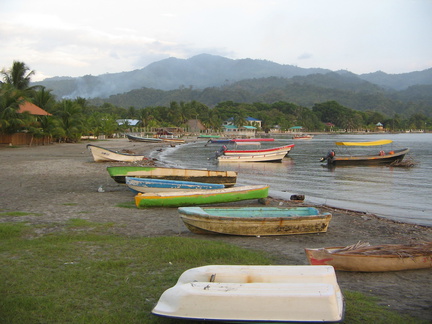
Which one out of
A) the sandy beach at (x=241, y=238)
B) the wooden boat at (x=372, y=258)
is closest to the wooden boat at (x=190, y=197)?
the sandy beach at (x=241, y=238)

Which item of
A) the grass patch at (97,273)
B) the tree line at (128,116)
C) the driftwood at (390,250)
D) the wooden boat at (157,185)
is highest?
the tree line at (128,116)

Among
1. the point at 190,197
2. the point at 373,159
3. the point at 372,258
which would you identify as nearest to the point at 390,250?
the point at 372,258

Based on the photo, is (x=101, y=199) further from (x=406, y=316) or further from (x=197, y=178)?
(x=406, y=316)

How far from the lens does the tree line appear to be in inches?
1615

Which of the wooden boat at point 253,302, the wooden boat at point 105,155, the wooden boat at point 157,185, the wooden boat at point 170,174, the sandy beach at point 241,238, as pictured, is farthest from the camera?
the wooden boat at point 105,155

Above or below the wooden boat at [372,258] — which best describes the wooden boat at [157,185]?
above

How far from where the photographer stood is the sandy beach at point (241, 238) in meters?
6.65

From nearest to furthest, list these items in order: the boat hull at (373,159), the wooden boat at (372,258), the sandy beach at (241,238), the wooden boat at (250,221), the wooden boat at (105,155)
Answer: the sandy beach at (241,238)
the wooden boat at (372,258)
the wooden boat at (250,221)
the wooden boat at (105,155)
the boat hull at (373,159)

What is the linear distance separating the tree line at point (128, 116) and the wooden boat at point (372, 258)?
37545 mm

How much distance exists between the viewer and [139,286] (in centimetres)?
607

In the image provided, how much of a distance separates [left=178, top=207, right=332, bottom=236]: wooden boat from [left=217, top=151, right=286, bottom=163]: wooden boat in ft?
92.8

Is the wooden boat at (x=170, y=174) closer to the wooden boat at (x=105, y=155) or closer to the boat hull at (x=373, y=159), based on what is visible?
the wooden boat at (x=105, y=155)

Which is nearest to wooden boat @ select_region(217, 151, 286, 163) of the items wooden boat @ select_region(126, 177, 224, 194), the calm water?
the calm water

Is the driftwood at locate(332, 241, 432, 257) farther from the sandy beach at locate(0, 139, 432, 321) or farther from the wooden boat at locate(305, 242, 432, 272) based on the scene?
the sandy beach at locate(0, 139, 432, 321)
